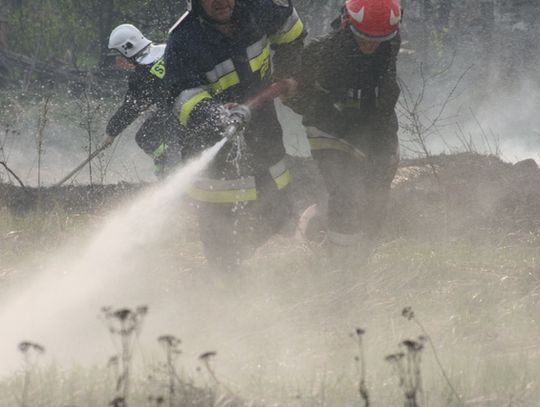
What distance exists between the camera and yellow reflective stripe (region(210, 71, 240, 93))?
222 inches

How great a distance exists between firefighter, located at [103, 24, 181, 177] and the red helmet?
306 centimetres

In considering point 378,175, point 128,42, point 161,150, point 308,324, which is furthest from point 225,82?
point 128,42

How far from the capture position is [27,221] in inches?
317

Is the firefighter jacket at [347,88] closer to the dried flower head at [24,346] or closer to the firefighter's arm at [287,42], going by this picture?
the firefighter's arm at [287,42]

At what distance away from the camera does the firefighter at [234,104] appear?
546 cm

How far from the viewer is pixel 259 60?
5.73 meters

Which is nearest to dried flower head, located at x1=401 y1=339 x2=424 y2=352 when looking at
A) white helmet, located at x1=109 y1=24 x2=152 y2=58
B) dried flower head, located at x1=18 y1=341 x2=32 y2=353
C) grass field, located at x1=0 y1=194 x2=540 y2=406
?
grass field, located at x1=0 y1=194 x2=540 y2=406

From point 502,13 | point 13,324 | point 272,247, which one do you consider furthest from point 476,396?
point 502,13

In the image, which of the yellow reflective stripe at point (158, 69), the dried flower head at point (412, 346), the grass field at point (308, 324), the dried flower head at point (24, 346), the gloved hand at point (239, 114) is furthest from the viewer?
the yellow reflective stripe at point (158, 69)

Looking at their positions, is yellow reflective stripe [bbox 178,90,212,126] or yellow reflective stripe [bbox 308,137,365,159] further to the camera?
yellow reflective stripe [bbox 308,137,365,159]

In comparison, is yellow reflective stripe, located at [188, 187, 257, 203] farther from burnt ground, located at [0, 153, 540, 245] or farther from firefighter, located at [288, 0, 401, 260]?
burnt ground, located at [0, 153, 540, 245]

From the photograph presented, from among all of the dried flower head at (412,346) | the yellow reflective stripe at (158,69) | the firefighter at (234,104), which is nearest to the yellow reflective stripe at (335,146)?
the firefighter at (234,104)

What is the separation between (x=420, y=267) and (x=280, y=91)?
144 cm

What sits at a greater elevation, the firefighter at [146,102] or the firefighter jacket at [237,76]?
the firefighter at [146,102]
